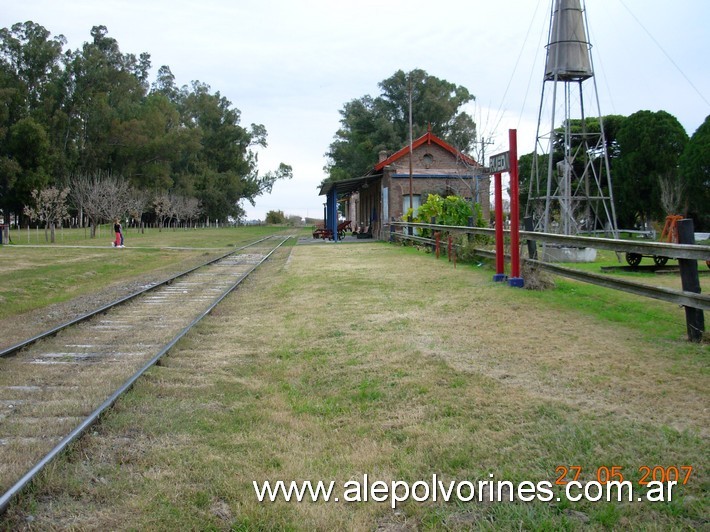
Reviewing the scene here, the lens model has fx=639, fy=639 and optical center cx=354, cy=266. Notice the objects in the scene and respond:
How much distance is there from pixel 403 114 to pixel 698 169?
32.8 meters

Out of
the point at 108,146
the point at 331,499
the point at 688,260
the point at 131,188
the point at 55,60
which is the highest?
the point at 55,60

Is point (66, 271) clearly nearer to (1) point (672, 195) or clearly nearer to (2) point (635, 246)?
(2) point (635, 246)

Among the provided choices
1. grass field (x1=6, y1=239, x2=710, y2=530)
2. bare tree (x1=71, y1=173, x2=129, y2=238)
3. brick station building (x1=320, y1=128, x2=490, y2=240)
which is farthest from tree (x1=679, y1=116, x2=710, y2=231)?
bare tree (x1=71, y1=173, x2=129, y2=238)

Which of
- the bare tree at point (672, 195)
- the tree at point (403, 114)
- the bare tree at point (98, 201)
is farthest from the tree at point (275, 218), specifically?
the bare tree at point (672, 195)

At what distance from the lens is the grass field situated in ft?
10.4

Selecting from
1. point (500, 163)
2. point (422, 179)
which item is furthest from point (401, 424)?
point (422, 179)

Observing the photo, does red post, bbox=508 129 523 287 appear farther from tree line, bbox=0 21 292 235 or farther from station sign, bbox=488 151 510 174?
tree line, bbox=0 21 292 235

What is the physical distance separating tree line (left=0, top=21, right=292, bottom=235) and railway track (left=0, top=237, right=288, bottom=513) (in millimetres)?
32889

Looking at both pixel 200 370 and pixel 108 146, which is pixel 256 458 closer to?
pixel 200 370

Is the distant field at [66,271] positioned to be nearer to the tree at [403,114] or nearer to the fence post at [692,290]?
the fence post at [692,290]

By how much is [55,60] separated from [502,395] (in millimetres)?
64211

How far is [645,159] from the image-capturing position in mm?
41250

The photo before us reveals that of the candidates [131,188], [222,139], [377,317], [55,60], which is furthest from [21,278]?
[222,139]

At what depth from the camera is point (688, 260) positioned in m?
6.13
